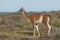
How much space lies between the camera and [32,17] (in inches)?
718

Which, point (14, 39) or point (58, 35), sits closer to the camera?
point (14, 39)

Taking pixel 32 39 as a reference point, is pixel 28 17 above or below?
above

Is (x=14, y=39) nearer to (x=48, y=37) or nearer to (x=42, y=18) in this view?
(x=48, y=37)

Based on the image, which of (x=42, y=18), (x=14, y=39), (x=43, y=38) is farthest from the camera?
(x=42, y=18)

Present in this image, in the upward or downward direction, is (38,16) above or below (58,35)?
above

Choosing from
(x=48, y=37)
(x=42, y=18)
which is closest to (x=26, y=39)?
(x=48, y=37)

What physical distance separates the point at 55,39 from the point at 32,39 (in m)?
1.32

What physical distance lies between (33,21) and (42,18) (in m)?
1.11

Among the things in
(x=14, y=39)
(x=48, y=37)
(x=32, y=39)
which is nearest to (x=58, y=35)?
(x=48, y=37)

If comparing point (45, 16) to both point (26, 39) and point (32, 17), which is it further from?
point (26, 39)
